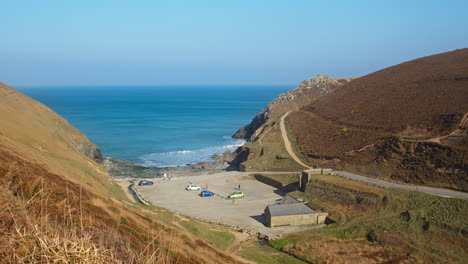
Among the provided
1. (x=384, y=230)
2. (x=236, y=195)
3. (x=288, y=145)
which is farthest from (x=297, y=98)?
(x=384, y=230)

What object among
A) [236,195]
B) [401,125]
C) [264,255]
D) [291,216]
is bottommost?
[236,195]

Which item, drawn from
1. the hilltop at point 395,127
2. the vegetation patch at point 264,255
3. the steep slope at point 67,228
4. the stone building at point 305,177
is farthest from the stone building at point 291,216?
the hilltop at point 395,127

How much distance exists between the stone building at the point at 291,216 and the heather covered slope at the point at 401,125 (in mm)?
13747

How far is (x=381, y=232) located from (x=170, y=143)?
59.7 meters

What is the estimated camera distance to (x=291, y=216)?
3066cm

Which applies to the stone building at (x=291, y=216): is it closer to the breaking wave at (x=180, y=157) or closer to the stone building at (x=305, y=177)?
the stone building at (x=305, y=177)

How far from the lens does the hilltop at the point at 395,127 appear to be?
132 feet

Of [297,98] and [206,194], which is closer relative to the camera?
[206,194]

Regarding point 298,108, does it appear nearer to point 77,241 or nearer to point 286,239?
point 286,239

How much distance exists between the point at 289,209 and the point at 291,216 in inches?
32.6

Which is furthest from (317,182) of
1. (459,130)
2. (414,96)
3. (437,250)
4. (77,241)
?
(77,241)

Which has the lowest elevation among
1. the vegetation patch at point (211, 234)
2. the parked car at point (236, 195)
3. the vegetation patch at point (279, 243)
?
the parked car at point (236, 195)

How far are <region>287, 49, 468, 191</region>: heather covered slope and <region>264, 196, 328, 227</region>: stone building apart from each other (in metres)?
13.7

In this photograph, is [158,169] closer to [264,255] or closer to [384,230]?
[264,255]
